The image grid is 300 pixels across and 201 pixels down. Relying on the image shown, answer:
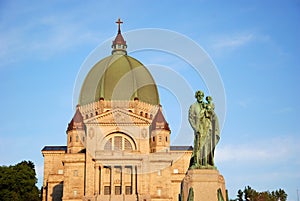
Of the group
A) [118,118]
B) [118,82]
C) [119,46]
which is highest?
[119,46]

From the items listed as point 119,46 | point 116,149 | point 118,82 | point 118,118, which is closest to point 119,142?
point 116,149

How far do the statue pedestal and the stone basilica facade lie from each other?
46.2m

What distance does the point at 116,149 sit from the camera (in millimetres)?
68312

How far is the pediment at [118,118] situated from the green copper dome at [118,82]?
6.99m

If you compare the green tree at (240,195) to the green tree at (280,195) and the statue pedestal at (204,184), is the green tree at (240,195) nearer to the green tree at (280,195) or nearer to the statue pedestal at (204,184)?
the green tree at (280,195)

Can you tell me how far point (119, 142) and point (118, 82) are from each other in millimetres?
12557

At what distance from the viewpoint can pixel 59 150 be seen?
7894cm

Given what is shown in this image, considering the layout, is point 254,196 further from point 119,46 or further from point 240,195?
point 119,46

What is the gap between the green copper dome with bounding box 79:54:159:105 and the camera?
76.6 m

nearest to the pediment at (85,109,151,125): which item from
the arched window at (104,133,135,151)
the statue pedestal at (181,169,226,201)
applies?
the arched window at (104,133,135,151)

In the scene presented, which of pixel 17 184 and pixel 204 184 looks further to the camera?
pixel 17 184

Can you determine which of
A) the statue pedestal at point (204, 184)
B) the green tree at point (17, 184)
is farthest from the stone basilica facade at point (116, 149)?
the statue pedestal at point (204, 184)

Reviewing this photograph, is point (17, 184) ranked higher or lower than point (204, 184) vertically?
higher

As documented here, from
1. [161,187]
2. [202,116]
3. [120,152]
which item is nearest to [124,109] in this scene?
[120,152]
